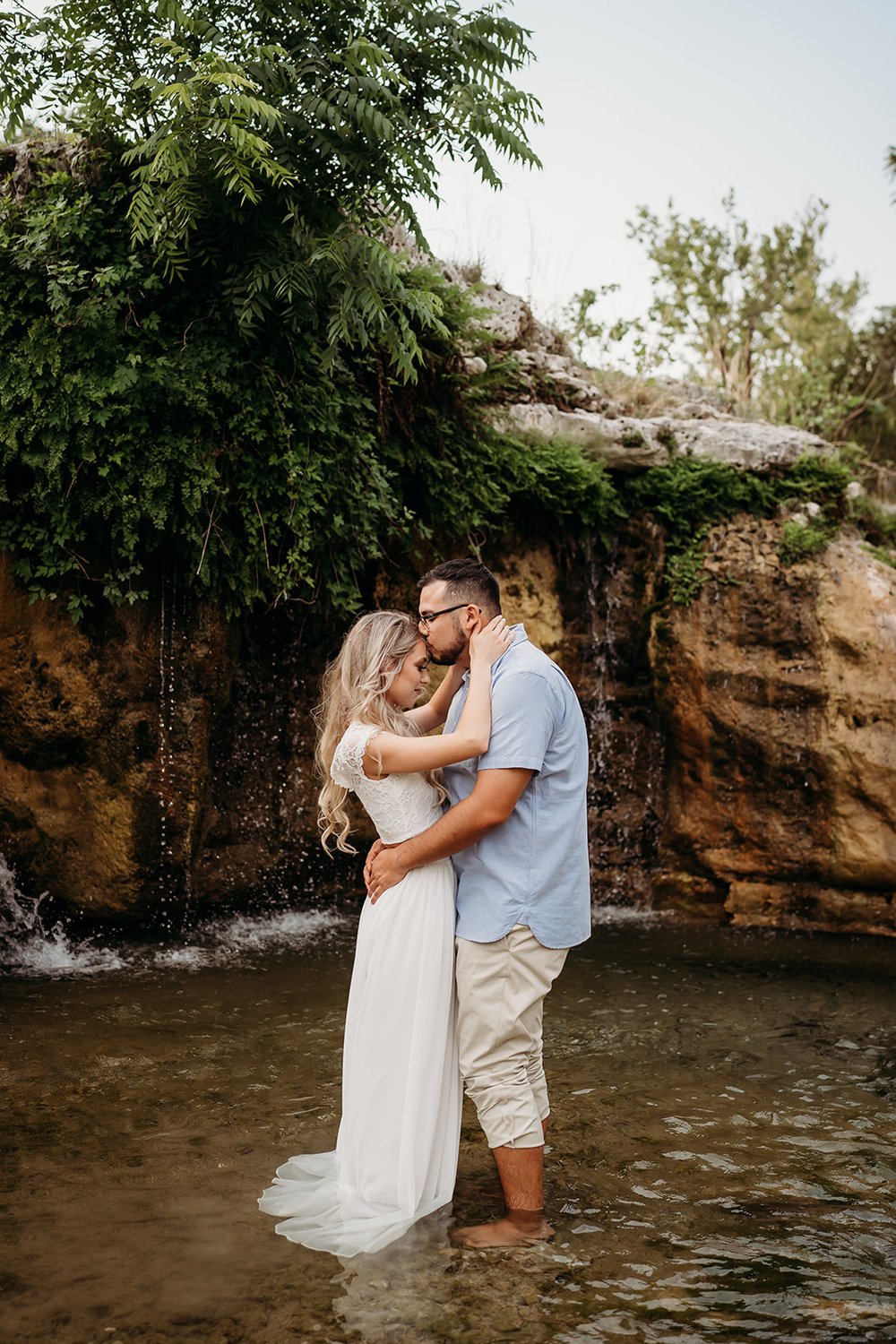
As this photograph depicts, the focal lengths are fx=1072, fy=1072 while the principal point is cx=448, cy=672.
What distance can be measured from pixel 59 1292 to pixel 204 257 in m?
6.30

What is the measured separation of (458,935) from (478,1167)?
1246 millimetres

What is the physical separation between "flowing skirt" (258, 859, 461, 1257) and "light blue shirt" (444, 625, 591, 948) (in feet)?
0.52

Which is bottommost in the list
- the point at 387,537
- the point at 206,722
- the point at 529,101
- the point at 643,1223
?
the point at 643,1223

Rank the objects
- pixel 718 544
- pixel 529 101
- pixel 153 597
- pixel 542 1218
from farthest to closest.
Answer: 1. pixel 718 544
2. pixel 153 597
3. pixel 529 101
4. pixel 542 1218

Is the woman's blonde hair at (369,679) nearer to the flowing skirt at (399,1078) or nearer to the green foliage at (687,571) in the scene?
the flowing skirt at (399,1078)

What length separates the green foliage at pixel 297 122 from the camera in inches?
266

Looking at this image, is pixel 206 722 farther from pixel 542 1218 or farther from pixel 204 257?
pixel 542 1218

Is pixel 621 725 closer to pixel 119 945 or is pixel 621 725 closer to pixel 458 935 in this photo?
pixel 119 945

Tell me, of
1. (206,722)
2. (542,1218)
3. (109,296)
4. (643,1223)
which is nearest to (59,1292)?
→ (542,1218)

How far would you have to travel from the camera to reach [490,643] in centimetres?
406

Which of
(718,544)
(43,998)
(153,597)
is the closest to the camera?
(43,998)

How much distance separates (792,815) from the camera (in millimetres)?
9531

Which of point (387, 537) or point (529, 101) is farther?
point (387, 537)

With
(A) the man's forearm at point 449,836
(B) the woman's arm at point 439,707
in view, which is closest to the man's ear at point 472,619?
(B) the woman's arm at point 439,707
